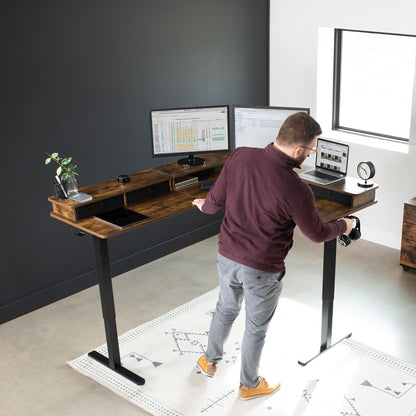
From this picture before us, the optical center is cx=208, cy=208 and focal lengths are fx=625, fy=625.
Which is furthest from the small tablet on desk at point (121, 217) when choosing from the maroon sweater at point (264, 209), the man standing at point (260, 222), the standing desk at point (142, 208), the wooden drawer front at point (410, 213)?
the wooden drawer front at point (410, 213)

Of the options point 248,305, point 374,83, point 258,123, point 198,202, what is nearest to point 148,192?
point 198,202

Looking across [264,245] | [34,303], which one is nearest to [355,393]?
[264,245]

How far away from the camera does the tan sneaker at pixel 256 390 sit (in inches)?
141

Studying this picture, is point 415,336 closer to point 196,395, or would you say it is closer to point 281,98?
point 196,395

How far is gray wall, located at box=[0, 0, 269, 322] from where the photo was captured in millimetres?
4262

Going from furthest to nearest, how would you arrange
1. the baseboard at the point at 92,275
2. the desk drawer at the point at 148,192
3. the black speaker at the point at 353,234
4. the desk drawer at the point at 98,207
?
the baseboard at the point at 92,275, the desk drawer at the point at 148,192, the desk drawer at the point at 98,207, the black speaker at the point at 353,234

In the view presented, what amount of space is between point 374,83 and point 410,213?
134 cm

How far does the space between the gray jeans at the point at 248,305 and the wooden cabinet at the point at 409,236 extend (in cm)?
192

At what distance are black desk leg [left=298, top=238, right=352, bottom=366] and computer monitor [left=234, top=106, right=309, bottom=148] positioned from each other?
97 centimetres

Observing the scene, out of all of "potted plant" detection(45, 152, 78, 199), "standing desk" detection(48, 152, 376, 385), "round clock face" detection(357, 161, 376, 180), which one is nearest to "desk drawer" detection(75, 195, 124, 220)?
"standing desk" detection(48, 152, 376, 385)

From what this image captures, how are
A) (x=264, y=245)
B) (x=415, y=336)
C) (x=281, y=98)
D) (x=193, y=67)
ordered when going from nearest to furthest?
(x=264, y=245) < (x=415, y=336) < (x=193, y=67) < (x=281, y=98)

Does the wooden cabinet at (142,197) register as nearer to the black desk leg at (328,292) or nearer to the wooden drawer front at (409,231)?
the black desk leg at (328,292)

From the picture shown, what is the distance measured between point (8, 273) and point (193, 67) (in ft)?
7.35

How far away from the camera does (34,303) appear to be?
4.66 m
